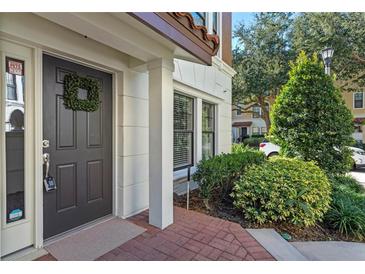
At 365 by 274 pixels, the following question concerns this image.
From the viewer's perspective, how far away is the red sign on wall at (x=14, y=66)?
2.24 m

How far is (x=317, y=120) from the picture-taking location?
18.2ft

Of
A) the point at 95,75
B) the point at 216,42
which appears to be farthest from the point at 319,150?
the point at 95,75

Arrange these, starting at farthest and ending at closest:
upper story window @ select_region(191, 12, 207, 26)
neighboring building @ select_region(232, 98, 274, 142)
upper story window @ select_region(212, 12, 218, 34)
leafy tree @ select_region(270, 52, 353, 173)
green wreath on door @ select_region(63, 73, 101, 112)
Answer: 1. neighboring building @ select_region(232, 98, 274, 142)
2. upper story window @ select_region(212, 12, 218, 34)
3. leafy tree @ select_region(270, 52, 353, 173)
4. upper story window @ select_region(191, 12, 207, 26)
5. green wreath on door @ select_region(63, 73, 101, 112)

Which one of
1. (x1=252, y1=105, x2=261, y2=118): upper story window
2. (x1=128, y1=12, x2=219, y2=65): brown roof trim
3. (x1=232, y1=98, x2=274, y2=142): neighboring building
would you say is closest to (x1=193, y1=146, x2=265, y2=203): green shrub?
(x1=128, y1=12, x2=219, y2=65): brown roof trim

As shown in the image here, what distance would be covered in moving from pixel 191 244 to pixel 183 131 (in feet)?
9.73

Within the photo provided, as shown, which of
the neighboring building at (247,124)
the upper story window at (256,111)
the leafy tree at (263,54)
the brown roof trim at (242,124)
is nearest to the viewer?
the leafy tree at (263,54)

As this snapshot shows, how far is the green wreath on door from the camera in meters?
2.73

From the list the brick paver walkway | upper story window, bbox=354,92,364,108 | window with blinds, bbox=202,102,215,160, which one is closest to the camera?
the brick paver walkway

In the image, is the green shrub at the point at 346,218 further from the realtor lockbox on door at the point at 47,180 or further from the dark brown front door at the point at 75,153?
the realtor lockbox on door at the point at 47,180

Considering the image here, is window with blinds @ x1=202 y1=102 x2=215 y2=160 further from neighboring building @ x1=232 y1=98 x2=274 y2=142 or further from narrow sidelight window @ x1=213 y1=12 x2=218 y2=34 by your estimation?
neighboring building @ x1=232 y1=98 x2=274 y2=142

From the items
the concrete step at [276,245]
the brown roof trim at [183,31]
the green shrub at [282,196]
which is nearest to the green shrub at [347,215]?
the green shrub at [282,196]

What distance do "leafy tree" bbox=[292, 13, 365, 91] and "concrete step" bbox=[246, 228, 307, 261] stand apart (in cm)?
1138

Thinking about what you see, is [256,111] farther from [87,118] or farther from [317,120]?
[87,118]

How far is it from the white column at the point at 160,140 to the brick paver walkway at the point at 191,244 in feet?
0.73
